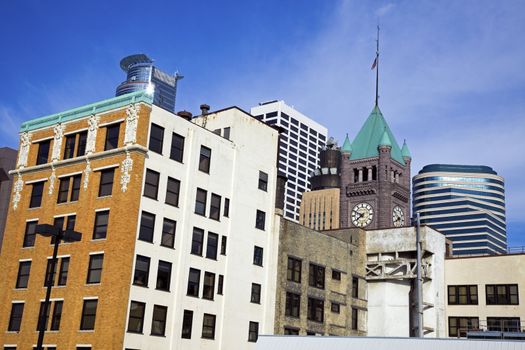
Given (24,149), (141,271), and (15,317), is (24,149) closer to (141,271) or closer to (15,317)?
(15,317)

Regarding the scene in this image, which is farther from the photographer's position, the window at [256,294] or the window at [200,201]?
the window at [256,294]

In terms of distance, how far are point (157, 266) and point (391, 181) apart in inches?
4735

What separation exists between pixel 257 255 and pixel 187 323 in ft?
31.7

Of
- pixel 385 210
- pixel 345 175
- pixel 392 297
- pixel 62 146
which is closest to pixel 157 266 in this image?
pixel 62 146

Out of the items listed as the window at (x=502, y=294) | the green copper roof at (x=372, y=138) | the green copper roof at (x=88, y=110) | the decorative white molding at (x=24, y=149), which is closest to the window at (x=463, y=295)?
the window at (x=502, y=294)

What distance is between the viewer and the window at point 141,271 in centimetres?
4895

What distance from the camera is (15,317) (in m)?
52.9

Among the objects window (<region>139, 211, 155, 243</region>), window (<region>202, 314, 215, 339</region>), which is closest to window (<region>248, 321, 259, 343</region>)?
window (<region>202, 314, 215, 339</region>)

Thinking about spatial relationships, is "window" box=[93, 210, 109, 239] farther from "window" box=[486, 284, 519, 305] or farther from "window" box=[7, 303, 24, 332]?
"window" box=[486, 284, 519, 305]

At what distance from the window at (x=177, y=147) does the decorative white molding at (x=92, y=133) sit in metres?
5.93

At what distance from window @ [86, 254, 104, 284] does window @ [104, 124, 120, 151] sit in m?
8.38

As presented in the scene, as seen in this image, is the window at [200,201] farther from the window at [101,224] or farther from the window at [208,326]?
the window at [208,326]

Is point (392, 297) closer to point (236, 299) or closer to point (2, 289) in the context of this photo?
point (236, 299)

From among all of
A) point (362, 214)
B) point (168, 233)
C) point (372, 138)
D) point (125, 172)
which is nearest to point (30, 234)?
point (125, 172)
